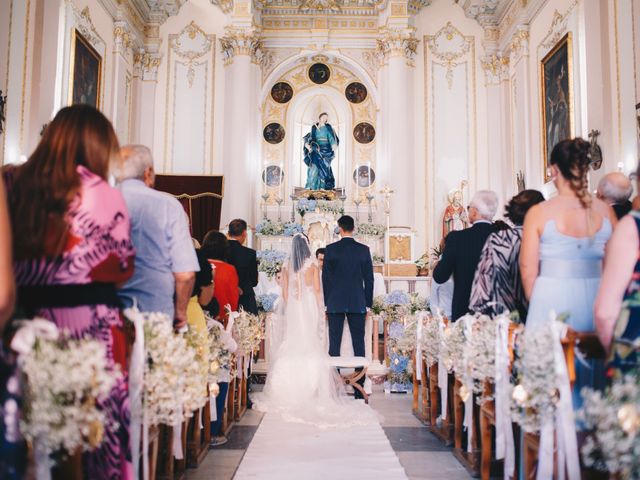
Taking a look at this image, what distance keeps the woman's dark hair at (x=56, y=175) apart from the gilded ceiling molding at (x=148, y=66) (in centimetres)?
1181

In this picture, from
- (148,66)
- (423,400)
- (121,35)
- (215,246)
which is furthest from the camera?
(148,66)

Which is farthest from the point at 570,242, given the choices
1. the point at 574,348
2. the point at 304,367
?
the point at 304,367

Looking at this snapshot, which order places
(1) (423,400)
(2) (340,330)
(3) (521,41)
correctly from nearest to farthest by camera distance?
(1) (423,400)
(2) (340,330)
(3) (521,41)

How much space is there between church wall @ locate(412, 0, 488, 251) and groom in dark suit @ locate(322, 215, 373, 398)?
7041 mm

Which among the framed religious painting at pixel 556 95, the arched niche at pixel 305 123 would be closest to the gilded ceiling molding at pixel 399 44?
the arched niche at pixel 305 123

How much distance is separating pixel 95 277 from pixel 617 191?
3215mm

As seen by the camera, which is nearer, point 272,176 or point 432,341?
point 432,341

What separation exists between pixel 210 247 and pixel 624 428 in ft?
11.5

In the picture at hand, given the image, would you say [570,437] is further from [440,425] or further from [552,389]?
[440,425]

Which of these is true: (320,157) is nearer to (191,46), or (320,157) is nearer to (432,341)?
(191,46)

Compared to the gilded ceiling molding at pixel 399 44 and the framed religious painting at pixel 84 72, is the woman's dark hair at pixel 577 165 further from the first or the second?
the gilded ceiling molding at pixel 399 44

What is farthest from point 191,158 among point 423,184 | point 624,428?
point 624,428

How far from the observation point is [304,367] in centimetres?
592

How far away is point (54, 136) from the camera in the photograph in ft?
7.31
